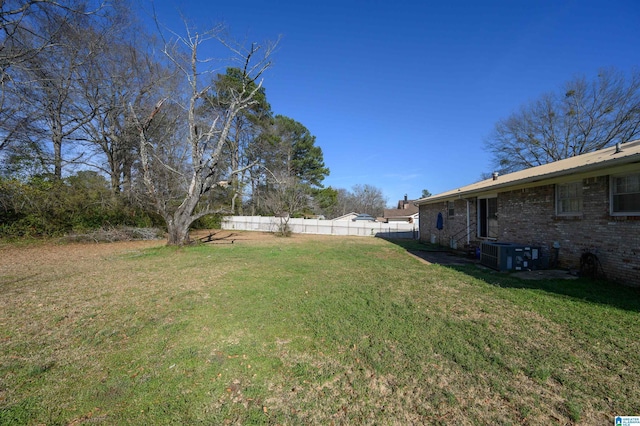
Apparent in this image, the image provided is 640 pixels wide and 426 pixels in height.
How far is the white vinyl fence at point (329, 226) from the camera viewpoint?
2242 centimetres

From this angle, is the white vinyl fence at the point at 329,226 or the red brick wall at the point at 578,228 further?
the white vinyl fence at the point at 329,226

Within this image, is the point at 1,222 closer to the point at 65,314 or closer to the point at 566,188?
the point at 65,314

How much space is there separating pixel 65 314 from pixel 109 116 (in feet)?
53.8

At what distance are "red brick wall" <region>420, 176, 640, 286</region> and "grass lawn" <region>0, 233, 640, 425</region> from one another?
2.28 ft

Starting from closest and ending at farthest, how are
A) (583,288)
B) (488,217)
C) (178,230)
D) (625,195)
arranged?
(583,288) < (625,195) < (488,217) < (178,230)

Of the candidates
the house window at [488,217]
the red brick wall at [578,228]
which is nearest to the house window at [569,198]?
the red brick wall at [578,228]

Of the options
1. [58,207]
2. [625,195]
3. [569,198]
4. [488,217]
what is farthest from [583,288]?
[58,207]

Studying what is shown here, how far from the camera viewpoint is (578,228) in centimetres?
624

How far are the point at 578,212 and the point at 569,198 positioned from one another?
0.51 m

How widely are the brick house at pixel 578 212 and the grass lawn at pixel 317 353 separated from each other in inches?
38.6

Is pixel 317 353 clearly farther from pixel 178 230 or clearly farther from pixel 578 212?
pixel 178 230

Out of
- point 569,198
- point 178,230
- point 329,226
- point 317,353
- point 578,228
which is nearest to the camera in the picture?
point 317,353

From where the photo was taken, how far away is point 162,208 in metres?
11.1

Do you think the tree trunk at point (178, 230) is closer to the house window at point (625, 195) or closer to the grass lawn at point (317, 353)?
the grass lawn at point (317, 353)
